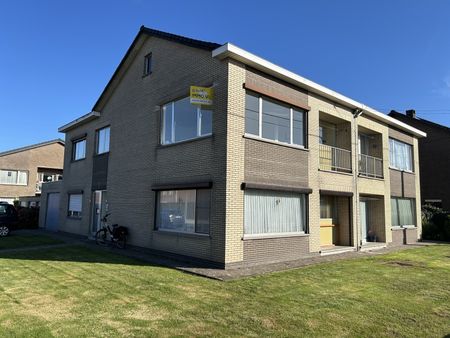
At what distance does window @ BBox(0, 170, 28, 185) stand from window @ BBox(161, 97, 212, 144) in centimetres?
2935

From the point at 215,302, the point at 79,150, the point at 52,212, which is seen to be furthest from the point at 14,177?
the point at 215,302

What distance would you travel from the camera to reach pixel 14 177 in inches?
1452

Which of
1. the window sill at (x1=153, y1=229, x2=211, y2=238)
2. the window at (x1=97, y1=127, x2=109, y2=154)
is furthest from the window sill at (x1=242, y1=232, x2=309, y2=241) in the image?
the window at (x1=97, y1=127, x2=109, y2=154)

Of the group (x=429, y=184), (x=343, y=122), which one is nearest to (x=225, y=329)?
(x=343, y=122)

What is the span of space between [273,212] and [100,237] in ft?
30.2

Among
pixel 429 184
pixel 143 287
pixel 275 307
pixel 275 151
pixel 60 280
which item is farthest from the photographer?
pixel 429 184

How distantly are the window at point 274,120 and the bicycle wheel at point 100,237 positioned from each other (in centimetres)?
871

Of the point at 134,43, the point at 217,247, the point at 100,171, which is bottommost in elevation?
the point at 217,247

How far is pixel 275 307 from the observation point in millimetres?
6750

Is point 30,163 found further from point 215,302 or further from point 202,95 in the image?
point 215,302

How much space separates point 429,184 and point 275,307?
88.5 feet

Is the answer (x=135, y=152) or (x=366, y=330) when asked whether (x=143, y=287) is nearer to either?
(x=366, y=330)

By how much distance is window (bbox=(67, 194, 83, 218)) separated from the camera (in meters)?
20.5

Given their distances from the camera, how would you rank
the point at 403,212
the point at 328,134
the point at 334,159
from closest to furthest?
1. the point at 334,159
2. the point at 328,134
3. the point at 403,212
